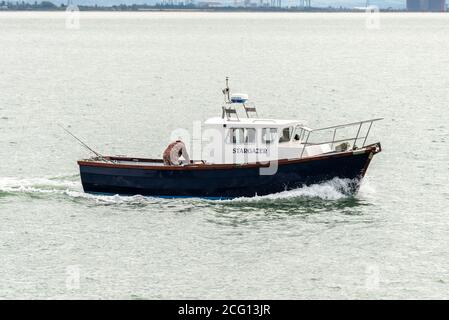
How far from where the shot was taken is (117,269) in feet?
96.2

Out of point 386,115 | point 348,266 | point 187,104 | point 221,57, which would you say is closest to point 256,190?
point 348,266

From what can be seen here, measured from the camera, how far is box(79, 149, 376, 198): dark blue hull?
116 feet

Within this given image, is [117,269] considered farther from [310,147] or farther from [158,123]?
[158,123]

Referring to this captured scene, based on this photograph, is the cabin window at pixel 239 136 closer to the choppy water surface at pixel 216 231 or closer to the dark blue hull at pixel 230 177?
the dark blue hull at pixel 230 177

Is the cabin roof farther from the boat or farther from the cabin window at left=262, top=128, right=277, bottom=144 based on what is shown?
the cabin window at left=262, top=128, right=277, bottom=144

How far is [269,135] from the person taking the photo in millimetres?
35812

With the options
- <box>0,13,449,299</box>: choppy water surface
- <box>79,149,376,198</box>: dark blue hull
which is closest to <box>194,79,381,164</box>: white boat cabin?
<box>79,149,376,198</box>: dark blue hull

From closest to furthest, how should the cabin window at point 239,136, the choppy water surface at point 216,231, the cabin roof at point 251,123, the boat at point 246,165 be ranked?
the choppy water surface at point 216,231, the boat at point 246,165, the cabin roof at point 251,123, the cabin window at point 239,136

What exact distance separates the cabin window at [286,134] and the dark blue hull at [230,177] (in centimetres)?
129

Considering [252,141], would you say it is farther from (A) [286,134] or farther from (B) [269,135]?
(A) [286,134]

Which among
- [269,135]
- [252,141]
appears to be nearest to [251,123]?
[252,141]

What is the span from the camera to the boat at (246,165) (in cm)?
3550

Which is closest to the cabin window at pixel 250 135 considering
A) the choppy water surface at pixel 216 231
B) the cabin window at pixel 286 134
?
the cabin window at pixel 286 134
